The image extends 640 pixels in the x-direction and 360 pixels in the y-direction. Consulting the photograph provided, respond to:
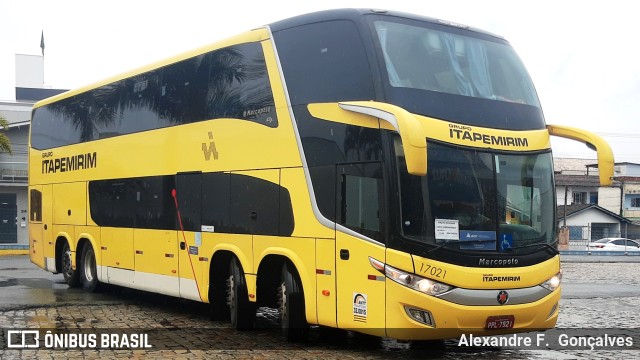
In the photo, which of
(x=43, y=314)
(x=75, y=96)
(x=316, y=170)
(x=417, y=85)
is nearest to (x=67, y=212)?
(x=75, y=96)

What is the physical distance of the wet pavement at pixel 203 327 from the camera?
9992 millimetres

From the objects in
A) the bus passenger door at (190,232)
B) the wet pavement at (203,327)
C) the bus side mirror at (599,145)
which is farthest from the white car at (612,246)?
the bus side mirror at (599,145)

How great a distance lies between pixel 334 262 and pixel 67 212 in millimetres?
9551

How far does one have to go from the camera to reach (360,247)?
377 inches

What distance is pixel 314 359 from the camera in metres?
9.54

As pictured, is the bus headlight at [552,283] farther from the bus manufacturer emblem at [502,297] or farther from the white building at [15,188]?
the white building at [15,188]

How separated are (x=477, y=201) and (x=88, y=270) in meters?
10.2

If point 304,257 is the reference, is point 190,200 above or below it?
above

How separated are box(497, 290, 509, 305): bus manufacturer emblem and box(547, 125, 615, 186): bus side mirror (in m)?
2.03

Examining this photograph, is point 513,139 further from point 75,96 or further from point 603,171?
point 75,96

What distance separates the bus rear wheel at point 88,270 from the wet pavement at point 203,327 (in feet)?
0.89

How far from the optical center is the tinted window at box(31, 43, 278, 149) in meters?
11.6

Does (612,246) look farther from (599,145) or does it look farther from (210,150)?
(210,150)

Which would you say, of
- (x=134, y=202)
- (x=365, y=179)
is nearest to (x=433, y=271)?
(x=365, y=179)
